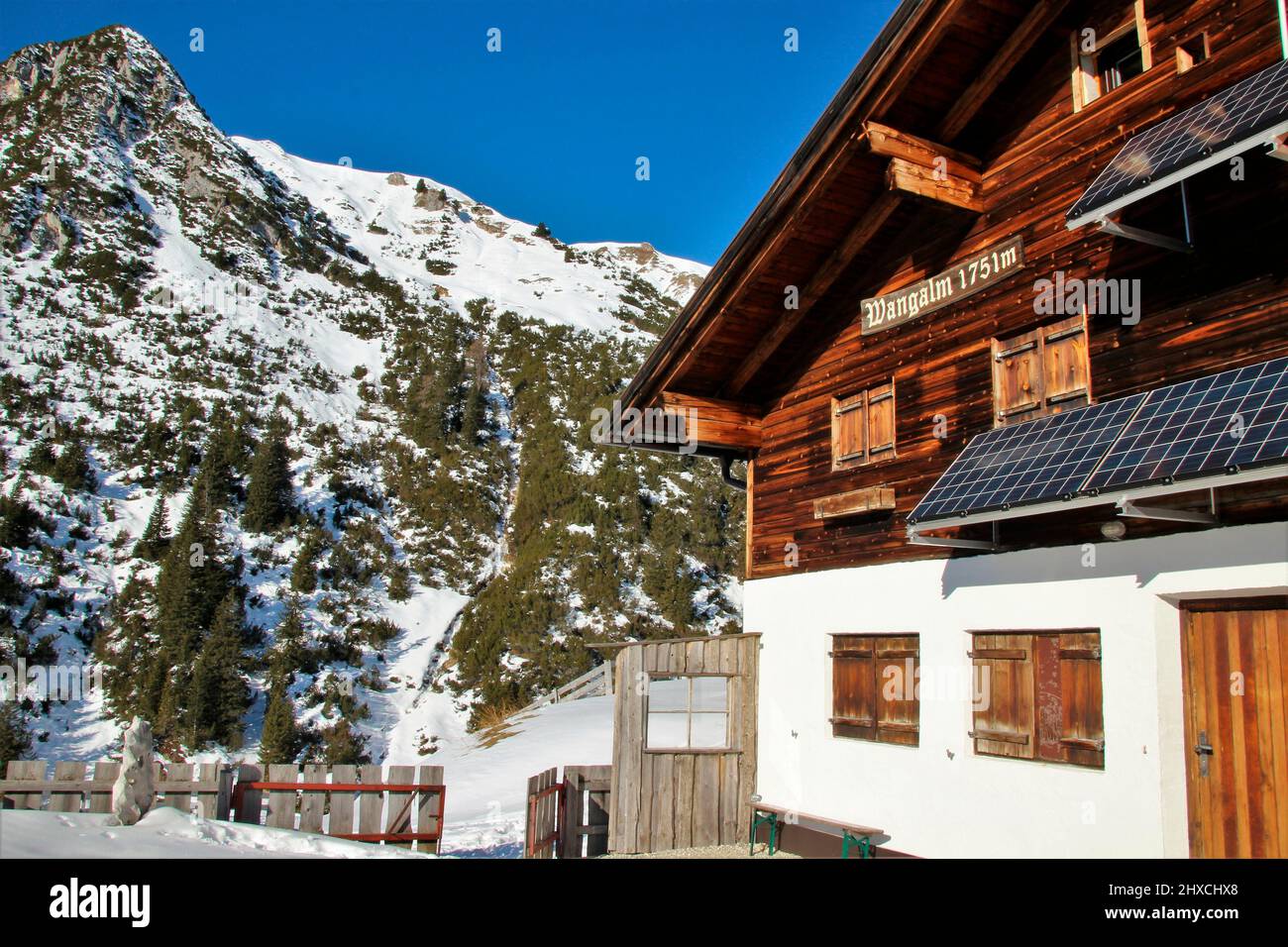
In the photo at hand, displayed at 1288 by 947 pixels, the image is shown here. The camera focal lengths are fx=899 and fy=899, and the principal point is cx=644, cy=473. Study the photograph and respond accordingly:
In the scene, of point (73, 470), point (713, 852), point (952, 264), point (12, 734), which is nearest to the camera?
point (952, 264)

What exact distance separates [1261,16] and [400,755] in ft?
93.4

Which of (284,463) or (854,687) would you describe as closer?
(854,687)

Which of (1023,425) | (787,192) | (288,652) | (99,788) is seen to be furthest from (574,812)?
(288,652)

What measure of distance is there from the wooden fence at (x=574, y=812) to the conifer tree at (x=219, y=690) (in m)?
19.0

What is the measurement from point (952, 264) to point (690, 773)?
25.6ft

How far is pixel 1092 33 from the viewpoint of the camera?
9266 mm

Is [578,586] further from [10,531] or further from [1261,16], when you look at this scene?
[1261,16]

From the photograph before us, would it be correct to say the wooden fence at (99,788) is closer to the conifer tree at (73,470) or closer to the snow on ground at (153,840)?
the snow on ground at (153,840)

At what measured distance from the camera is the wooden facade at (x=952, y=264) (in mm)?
7695

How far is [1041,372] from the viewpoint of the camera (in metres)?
9.27

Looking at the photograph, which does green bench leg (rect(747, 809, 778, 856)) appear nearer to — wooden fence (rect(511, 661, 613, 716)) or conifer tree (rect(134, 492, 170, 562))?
wooden fence (rect(511, 661, 613, 716))

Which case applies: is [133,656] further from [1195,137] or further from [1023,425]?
[1195,137]

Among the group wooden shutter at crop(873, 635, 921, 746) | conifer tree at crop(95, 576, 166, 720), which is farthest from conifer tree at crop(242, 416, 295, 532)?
wooden shutter at crop(873, 635, 921, 746)

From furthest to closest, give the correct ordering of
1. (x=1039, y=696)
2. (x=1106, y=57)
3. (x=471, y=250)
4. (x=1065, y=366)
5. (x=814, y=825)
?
(x=471, y=250) → (x=814, y=825) → (x=1106, y=57) → (x=1065, y=366) → (x=1039, y=696)
